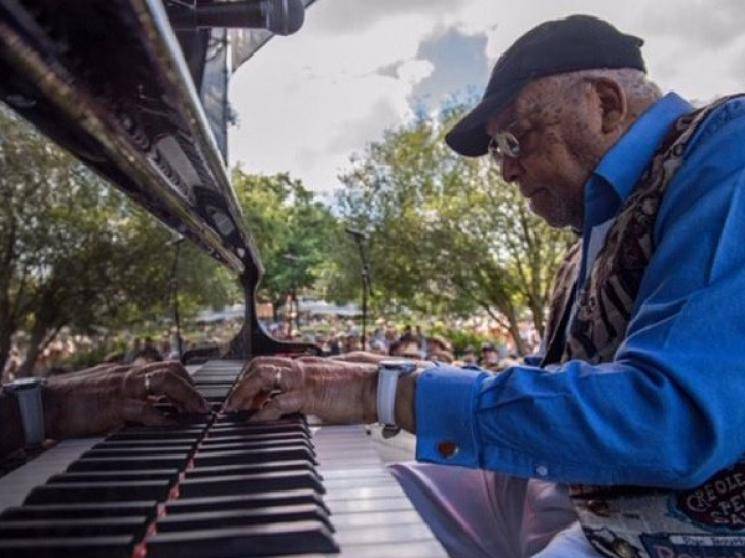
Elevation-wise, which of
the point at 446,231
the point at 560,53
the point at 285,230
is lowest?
the point at 560,53

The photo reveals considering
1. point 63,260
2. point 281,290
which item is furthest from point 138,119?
point 281,290

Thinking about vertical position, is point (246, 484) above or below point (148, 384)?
below

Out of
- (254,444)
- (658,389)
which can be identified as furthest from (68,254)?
(658,389)

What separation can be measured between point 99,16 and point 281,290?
3435 cm

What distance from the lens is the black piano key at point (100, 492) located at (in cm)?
104

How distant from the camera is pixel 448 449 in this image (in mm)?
1258

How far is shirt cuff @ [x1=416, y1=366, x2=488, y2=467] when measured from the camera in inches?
48.4

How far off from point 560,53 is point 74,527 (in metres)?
1.51

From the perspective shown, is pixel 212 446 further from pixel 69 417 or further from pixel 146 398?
pixel 69 417

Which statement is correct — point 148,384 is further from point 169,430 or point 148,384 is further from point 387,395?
point 387,395

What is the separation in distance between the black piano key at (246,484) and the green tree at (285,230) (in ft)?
86.7

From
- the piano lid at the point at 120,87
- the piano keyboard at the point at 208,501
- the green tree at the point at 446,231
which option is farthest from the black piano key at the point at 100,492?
the green tree at the point at 446,231

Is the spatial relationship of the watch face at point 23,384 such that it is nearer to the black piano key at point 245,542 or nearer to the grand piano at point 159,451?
the grand piano at point 159,451

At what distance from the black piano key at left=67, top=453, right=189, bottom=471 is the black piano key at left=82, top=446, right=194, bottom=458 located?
0.09 feet
